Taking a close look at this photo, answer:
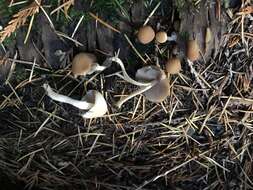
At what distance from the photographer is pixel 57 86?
1.54 metres

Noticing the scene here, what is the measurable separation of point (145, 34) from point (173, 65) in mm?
146

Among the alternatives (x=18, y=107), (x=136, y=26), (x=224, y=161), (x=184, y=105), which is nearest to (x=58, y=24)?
(x=136, y=26)

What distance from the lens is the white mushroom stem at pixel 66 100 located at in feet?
4.79

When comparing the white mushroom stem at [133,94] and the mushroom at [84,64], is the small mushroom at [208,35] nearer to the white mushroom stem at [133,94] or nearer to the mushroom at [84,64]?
the white mushroom stem at [133,94]

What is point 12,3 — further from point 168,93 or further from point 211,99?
point 211,99

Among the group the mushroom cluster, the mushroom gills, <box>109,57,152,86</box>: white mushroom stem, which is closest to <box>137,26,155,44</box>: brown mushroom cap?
the mushroom cluster

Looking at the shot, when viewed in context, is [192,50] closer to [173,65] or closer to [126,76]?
[173,65]

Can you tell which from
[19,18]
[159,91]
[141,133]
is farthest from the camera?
[141,133]

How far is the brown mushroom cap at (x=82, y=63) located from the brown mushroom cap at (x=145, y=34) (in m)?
0.18

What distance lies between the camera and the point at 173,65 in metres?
1.42

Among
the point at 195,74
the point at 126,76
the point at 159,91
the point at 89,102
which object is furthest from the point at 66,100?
the point at 195,74

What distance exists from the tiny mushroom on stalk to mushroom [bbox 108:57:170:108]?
3 cm

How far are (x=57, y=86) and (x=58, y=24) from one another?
231 millimetres

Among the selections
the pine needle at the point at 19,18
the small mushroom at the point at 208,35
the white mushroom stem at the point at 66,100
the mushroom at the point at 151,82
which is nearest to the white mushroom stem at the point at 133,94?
the mushroom at the point at 151,82
